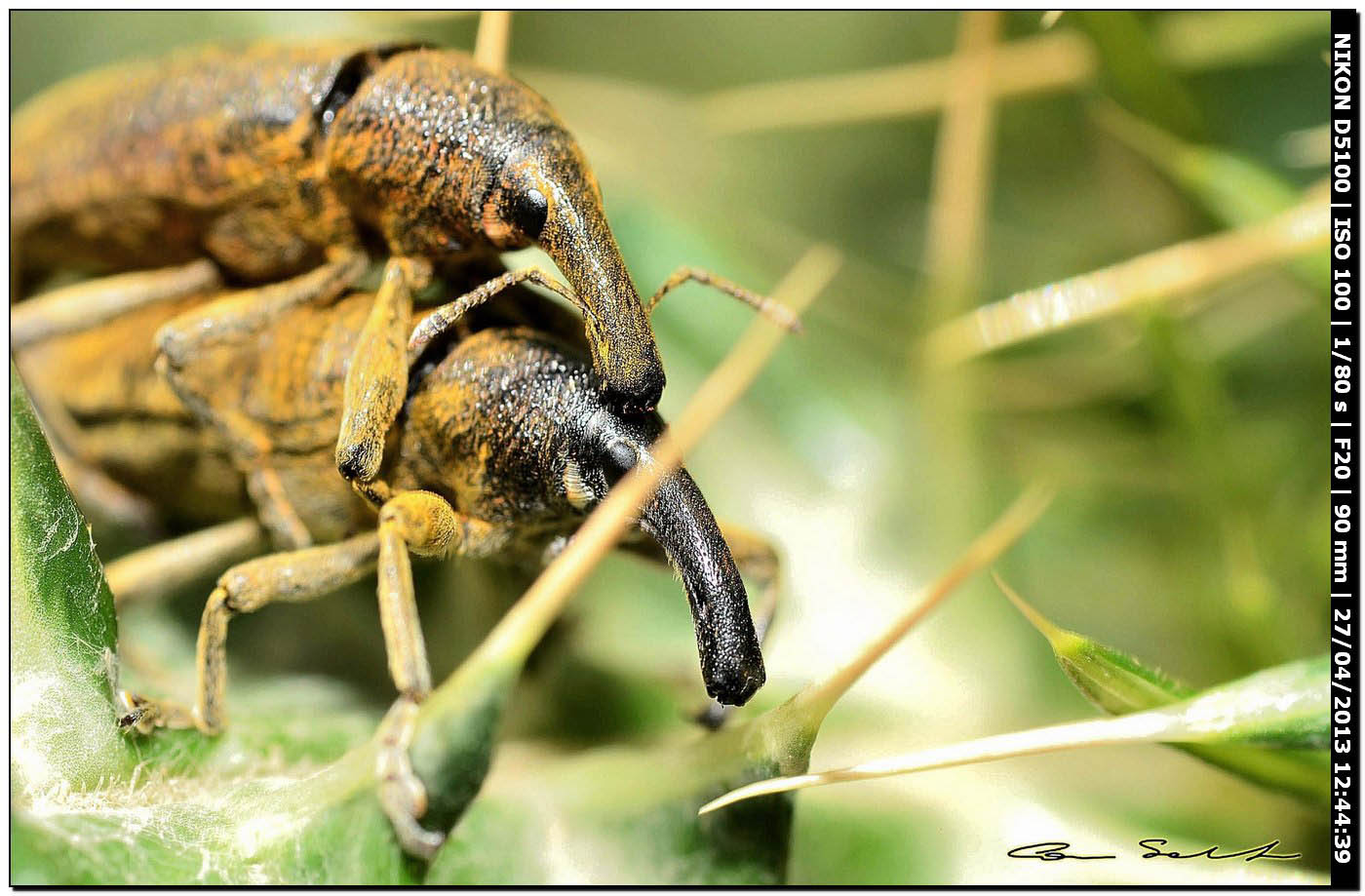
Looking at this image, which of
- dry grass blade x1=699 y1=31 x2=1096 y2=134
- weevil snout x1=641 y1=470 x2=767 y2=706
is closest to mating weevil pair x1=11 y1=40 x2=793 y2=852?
weevil snout x1=641 y1=470 x2=767 y2=706

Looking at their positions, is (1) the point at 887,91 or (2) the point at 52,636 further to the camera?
(1) the point at 887,91

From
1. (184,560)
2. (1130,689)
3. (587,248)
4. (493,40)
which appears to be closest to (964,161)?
(493,40)

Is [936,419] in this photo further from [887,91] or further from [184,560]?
[184,560]

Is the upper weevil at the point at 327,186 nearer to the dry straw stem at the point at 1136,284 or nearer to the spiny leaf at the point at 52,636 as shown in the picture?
the spiny leaf at the point at 52,636

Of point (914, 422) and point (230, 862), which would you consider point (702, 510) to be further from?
point (914, 422)

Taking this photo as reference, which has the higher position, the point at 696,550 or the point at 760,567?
the point at 696,550

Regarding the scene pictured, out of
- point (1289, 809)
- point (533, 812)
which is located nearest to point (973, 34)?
point (1289, 809)
